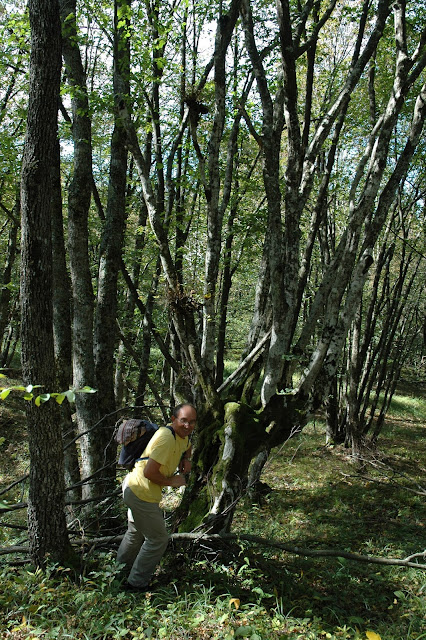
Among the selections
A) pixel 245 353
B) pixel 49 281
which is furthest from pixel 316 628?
pixel 245 353

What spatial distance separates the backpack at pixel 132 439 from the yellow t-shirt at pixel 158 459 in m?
0.16

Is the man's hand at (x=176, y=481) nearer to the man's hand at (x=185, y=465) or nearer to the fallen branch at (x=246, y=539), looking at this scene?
the man's hand at (x=185, y=465)

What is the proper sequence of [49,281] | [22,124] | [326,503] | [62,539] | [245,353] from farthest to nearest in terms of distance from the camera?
[22,124] → [326,503] → [245,353] → [62,539] → [49,281]

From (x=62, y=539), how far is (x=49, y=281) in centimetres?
228

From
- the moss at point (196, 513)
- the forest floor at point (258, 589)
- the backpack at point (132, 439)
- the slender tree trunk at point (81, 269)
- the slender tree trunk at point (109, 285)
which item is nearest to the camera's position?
the forest floor at point (258, 589)

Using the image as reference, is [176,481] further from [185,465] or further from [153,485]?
[185,465]

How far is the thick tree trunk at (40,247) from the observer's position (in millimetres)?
3422

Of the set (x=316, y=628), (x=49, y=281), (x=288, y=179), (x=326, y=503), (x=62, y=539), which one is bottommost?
(x=326, y=503)

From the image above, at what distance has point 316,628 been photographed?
3.63 metres

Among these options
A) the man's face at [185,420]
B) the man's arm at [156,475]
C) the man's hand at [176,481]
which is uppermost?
the man's face at [185,420]

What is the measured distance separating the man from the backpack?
171mm

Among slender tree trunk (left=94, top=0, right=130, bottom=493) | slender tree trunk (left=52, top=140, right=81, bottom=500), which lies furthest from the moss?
slender tree trunk (left=52, top=140, right=81, bottom=500)

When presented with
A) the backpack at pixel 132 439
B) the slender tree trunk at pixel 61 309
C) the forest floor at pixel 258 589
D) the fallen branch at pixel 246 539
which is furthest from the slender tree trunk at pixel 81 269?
the backpack at pixel 132 439

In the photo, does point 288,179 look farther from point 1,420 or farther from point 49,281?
point 1,420
